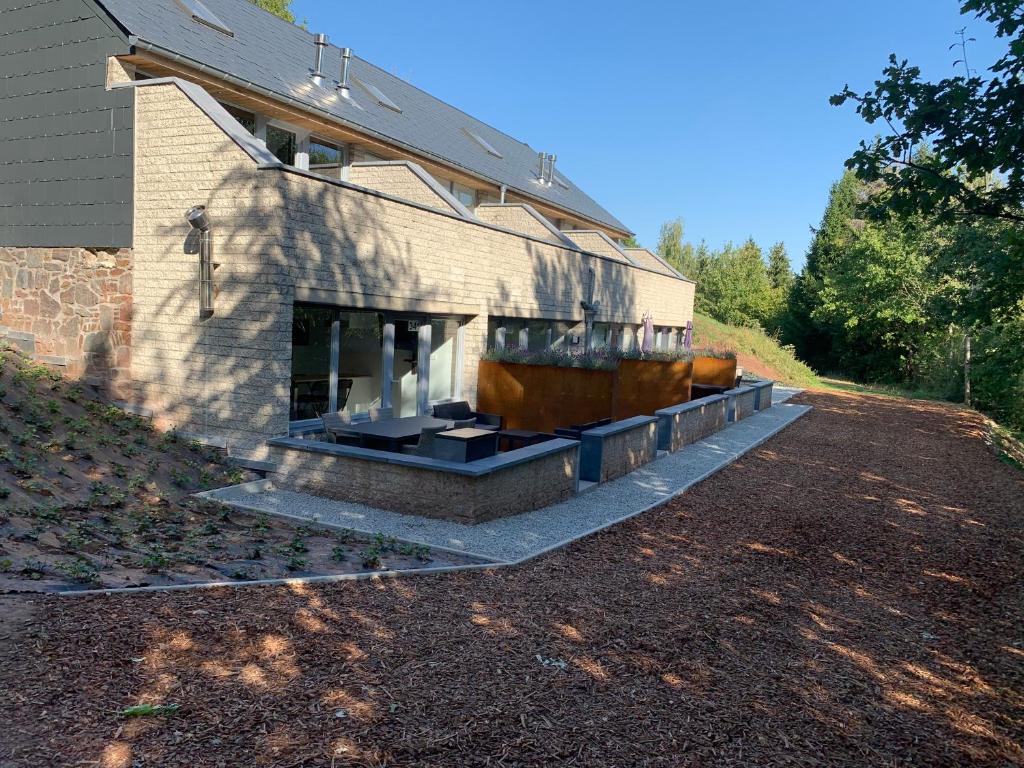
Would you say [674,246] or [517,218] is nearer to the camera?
[517,218]

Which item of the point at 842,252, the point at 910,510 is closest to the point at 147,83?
the point at 910,510

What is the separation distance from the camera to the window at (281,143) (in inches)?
493

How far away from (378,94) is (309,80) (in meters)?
3.42

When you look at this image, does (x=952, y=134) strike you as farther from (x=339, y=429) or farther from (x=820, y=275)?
(x=820, y=275)

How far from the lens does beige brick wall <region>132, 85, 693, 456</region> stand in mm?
8812

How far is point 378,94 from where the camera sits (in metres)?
17.6

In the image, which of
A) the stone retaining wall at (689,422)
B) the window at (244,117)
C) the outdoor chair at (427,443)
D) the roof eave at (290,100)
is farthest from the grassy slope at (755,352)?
the outdoor chair at (427,443)

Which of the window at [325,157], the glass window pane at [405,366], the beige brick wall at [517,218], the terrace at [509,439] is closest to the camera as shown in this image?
the terrace at [509,439]

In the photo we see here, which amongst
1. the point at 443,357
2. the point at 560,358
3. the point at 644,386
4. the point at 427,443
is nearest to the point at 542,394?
the point at 560,358

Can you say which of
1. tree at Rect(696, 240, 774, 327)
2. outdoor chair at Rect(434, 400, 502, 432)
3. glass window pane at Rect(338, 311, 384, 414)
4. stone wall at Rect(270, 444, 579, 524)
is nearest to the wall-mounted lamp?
glass window pane at Rect(338, 311, 384, 414)

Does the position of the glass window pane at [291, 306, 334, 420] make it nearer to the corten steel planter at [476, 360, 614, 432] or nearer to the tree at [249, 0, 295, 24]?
the corten steel planter at [476, 360, 614, 432]

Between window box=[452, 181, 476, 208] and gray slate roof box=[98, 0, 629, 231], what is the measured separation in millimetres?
608

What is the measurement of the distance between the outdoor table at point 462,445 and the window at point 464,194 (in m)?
10.7

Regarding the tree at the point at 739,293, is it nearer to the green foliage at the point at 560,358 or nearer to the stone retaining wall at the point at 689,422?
the stone retaining wall at the point at 689,422
